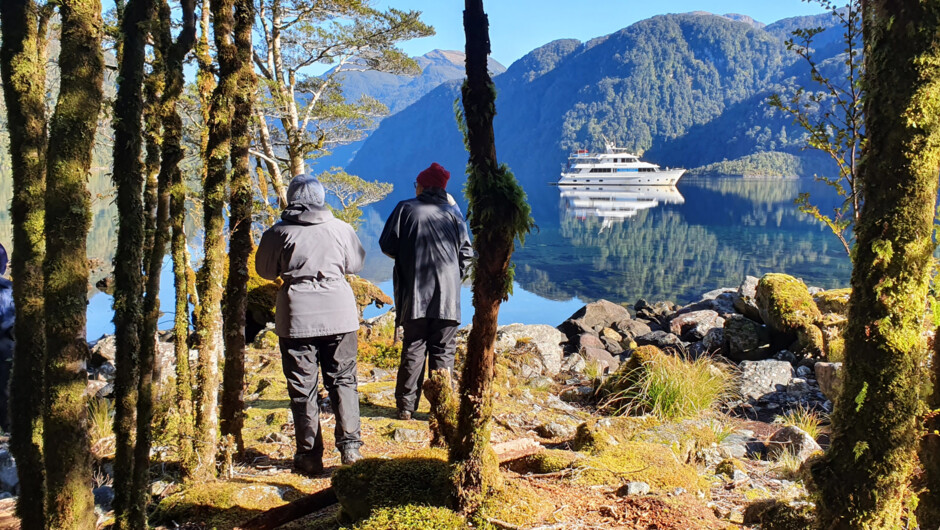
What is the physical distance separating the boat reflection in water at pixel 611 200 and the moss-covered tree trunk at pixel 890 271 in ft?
135

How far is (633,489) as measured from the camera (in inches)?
110

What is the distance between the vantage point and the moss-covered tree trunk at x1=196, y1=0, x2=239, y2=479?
9.89ft

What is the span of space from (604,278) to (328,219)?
23.7m

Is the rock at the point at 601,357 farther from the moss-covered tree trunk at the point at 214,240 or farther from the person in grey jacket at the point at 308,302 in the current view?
the moss-covered tree trunk at the point at 214,240

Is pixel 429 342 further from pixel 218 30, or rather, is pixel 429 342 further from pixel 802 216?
pixel 802 216

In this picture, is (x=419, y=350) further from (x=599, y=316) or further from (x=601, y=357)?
(x=599, y=316)

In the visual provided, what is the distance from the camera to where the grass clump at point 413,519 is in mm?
2266

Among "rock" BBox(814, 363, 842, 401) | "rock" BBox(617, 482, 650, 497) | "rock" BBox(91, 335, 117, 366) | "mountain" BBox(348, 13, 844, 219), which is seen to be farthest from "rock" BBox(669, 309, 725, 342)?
"mountain" BBox(348, 13, 844, 219)

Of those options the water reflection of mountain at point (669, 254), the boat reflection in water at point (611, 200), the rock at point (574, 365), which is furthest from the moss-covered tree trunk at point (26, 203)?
the boat reflection in water at point (611, 200)

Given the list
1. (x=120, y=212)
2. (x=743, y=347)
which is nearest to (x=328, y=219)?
(x=120, y=212)

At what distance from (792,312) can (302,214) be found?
8.22 metres

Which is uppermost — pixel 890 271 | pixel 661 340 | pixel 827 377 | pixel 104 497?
pixel 890 271

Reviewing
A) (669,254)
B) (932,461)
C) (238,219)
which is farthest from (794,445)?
(669,254)

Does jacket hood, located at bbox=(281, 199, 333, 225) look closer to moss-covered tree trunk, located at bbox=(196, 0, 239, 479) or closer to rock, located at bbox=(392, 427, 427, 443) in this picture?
moss-covered tree trunk, located at bbox=(196, 0, 239, 479)
